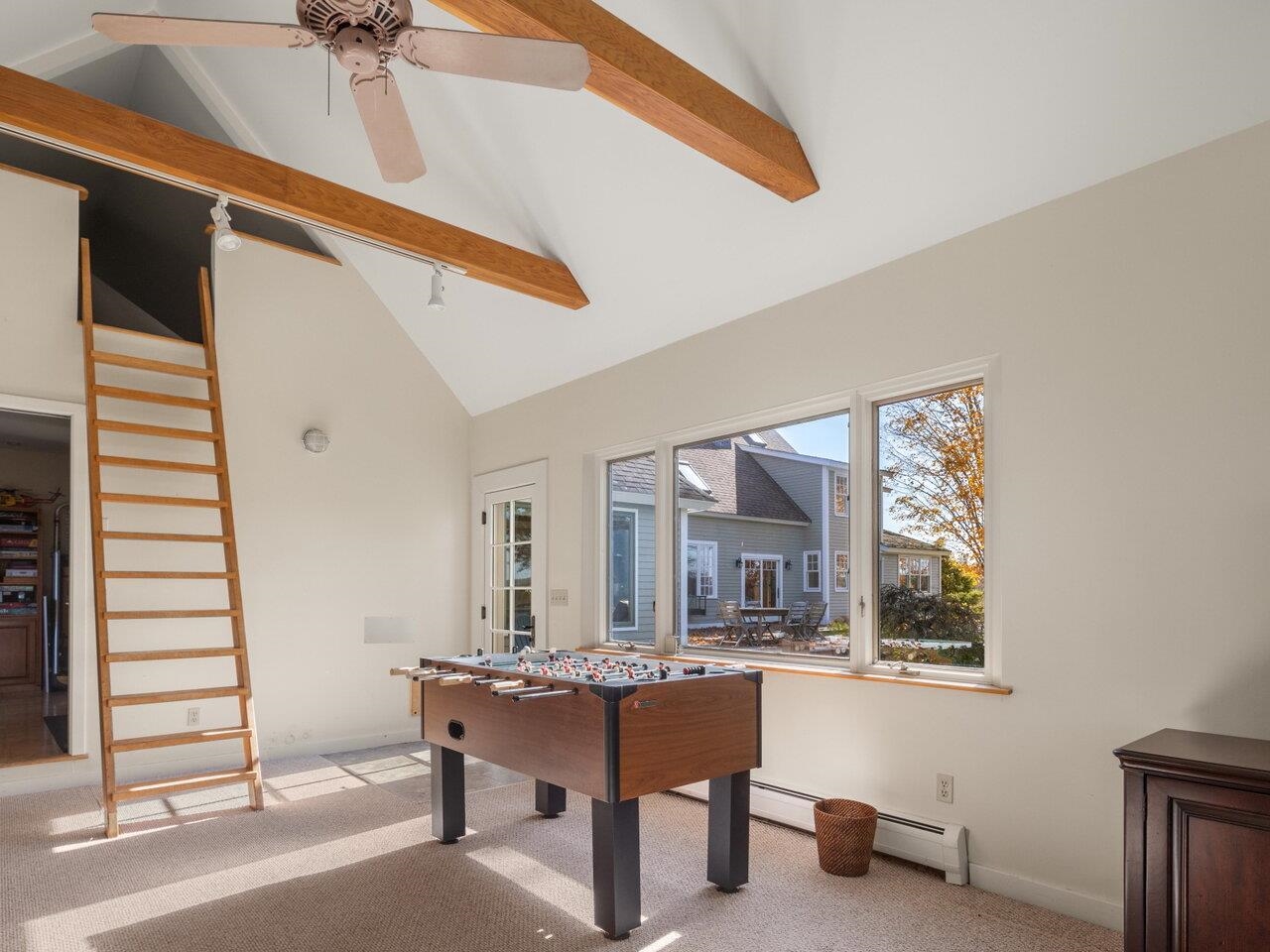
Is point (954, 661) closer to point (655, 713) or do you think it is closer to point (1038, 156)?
point (655, 713)

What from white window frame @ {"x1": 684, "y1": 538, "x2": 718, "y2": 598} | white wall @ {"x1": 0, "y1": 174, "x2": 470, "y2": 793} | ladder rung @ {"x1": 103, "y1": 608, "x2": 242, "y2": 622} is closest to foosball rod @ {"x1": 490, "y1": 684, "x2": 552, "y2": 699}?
white window frame @ {"x1": 684, "y1": 538, "x2": 718, "y2": 598}

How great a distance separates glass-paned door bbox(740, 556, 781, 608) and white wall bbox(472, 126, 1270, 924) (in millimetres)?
674

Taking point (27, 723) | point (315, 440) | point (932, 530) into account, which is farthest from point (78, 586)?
point (932, 530)

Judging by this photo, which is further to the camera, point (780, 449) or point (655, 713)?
point (780, 449)

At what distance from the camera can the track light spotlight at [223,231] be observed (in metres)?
3.31

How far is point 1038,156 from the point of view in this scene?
2900mm

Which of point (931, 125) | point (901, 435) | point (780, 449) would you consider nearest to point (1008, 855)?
point (901, 435)

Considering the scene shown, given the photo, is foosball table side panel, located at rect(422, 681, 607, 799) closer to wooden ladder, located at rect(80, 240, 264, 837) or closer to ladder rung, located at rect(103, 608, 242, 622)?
wooden ladder, located at rect(80, 240, 264, 837)

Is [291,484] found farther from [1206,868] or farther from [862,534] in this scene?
[1206,868]

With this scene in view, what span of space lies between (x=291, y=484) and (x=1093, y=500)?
4627 millimetres

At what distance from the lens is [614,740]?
2664mm

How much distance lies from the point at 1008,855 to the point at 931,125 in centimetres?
266

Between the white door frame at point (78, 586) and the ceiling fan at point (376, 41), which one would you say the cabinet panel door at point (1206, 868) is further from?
the white door frame at point (78, 586)

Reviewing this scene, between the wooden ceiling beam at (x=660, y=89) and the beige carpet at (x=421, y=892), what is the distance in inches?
108
